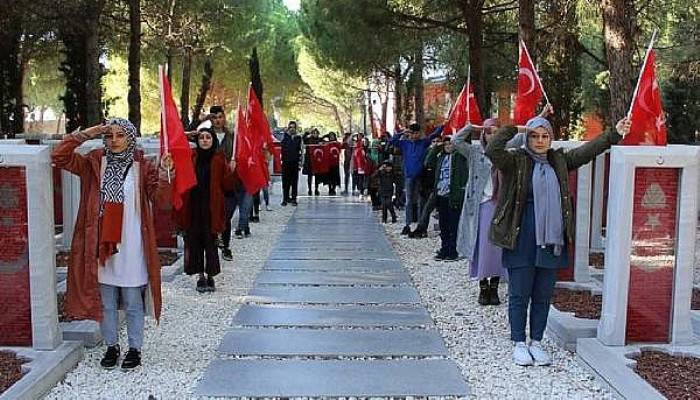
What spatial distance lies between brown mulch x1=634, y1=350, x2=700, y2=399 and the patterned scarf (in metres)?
3.54

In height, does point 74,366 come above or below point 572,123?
below

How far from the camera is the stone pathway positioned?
508 cm

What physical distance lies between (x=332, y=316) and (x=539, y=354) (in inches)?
79.6

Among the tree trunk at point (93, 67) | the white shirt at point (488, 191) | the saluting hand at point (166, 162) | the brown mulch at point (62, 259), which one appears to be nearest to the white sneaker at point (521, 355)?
the white shirt at point (488, 191)

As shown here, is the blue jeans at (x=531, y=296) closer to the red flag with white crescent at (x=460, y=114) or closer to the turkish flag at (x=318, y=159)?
the red flag with white crescent at (x=460, y=114)

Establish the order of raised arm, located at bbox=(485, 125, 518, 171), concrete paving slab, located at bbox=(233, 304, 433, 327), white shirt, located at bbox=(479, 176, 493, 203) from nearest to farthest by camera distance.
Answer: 1. raised arm, located at bbox=(485, 125, 518, 171)
2. concrete paving slab, located at bbox=(233, 304, 433, 327)
3. white shirt, located at bbox=(479, 176, 493, 203)

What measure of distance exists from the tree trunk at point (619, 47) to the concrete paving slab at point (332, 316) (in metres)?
4.18

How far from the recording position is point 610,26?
Result: 31.0 ft

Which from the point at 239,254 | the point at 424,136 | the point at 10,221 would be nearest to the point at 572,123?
the point at 424,136

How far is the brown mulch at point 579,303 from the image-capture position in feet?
22.1

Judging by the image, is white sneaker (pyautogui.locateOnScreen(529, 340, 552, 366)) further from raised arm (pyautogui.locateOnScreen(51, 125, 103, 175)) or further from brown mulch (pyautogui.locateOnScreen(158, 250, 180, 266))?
brown mulch (pyautogui.locateOnScreen(158, 250, 180, 266))

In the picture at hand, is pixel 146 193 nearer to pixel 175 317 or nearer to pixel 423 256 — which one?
pixel 175 317

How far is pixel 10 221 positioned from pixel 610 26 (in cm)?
712

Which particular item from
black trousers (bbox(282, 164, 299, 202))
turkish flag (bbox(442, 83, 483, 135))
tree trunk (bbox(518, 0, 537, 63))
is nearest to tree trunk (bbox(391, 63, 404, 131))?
black trousers (bbox(282, 164, 299, 202))
